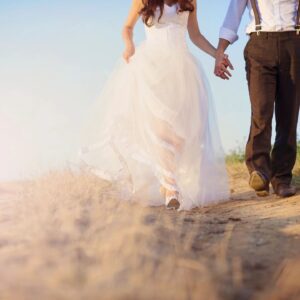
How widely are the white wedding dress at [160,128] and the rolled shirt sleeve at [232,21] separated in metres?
0.53

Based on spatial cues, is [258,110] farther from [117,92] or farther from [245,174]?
[245,174]

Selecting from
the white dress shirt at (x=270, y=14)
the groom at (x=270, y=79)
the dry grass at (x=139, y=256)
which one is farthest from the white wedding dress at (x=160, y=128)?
the dry grass at (x=139, y=256)

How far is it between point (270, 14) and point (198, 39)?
28.8 inches

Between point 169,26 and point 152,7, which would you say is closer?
point 152,7

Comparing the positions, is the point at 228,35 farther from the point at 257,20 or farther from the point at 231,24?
the point at 257,20

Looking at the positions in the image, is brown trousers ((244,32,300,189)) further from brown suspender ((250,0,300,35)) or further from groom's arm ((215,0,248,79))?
groom's arm ((215,0,248,79))

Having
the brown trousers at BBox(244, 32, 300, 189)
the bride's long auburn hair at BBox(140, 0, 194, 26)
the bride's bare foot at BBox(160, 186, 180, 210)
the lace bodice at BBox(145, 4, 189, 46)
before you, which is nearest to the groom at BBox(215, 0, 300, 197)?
the brown trousers at BBox(244, 32, 300, 189)

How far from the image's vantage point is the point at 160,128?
19.4 feet

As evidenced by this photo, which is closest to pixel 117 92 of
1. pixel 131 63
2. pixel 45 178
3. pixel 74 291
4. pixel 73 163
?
pixel 131 63

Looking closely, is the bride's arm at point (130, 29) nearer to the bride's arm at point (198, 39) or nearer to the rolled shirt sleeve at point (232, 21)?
the bride's arm at point (198, 39)

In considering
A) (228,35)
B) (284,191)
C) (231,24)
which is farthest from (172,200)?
(231,24)

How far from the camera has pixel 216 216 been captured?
5246 mm

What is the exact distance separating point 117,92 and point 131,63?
339 mm

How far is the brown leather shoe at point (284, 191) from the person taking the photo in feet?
21.0
